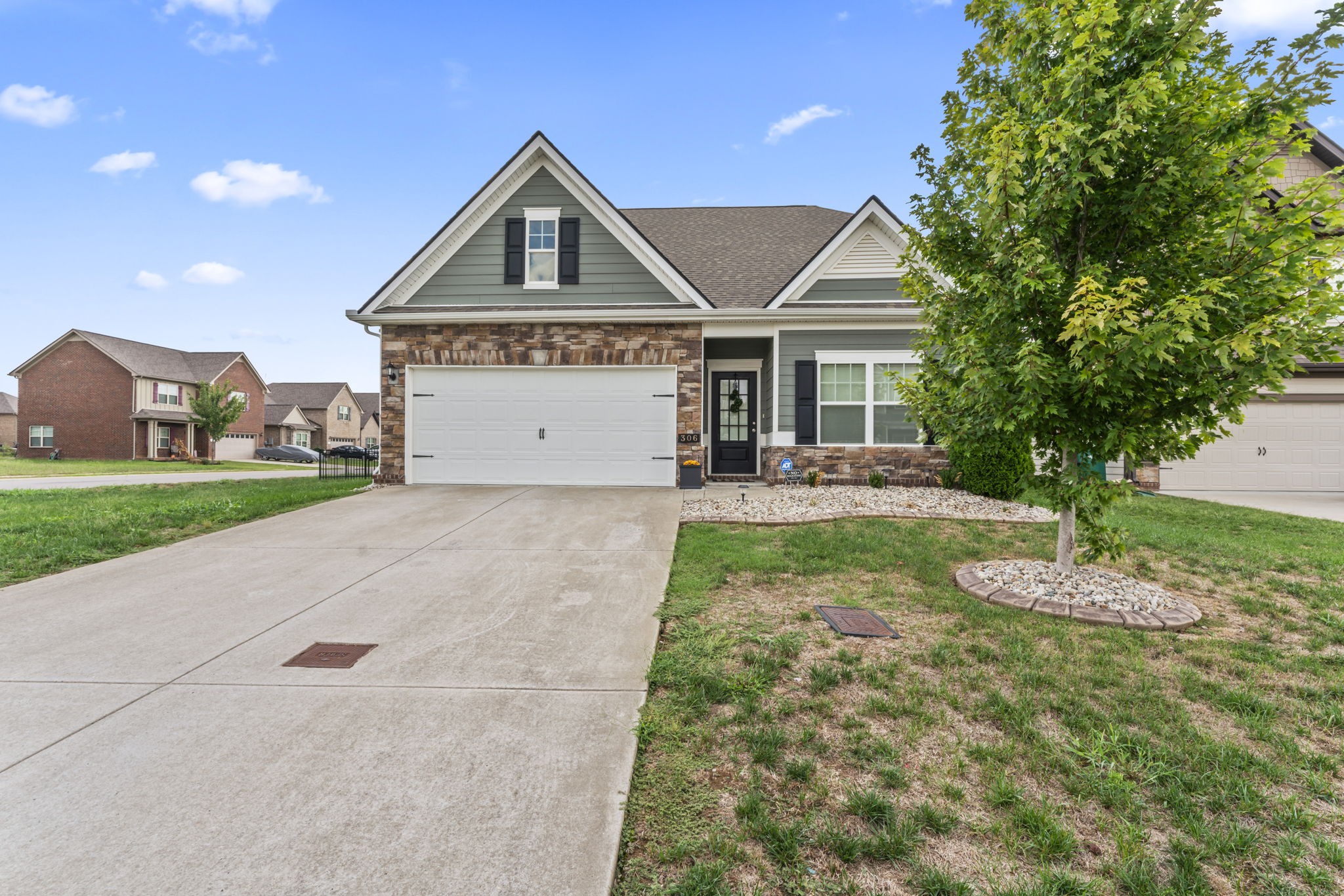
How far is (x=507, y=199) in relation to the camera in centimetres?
1087

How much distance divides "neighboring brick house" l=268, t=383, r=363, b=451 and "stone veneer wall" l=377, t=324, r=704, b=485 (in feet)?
154

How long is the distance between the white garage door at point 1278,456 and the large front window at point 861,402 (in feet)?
20.9

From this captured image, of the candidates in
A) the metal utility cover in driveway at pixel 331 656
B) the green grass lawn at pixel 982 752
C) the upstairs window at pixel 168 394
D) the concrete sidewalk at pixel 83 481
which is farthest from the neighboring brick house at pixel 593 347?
the upstairs window at pixel 168 394

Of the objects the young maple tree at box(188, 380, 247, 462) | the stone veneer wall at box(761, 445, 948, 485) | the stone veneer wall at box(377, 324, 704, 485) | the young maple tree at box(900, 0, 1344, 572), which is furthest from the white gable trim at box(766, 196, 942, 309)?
the young maple tree at box(188, 380, 247, 462)

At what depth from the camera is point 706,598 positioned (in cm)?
429

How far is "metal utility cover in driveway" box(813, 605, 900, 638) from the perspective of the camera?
360 cm

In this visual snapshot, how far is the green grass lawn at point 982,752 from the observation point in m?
1.74

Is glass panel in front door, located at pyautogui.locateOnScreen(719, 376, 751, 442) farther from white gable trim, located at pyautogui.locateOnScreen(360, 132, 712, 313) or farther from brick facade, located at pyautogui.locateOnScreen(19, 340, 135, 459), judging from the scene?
brick facade, located at pyautogui.locateOnScreen(19, 340, 135, 459)

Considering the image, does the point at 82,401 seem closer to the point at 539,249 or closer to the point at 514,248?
the point at 514,248

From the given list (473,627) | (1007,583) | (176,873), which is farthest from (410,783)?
(1007,583)

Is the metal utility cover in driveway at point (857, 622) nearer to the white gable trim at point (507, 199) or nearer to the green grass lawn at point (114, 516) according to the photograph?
the green grass lawn at point (114, 516)

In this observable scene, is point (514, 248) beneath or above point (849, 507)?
above

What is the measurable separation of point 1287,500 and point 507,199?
16.2m

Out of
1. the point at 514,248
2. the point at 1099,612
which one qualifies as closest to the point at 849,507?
the point at 1099,612
